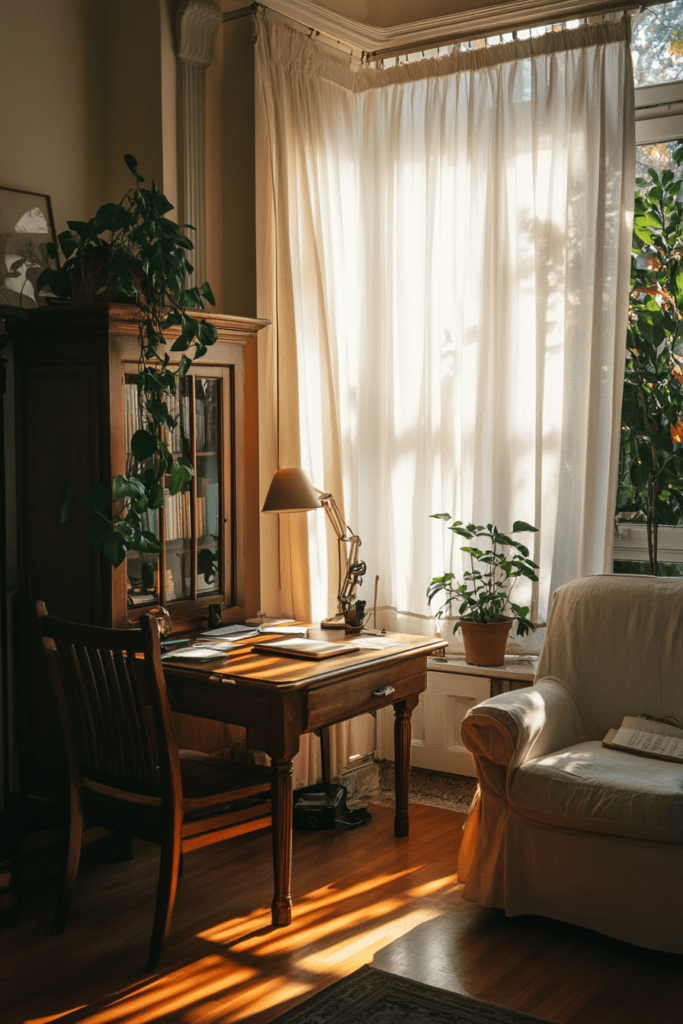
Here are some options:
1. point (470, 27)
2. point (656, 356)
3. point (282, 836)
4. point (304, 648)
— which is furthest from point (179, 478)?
point (470, 27)

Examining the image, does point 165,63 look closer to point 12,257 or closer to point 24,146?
point 24,146

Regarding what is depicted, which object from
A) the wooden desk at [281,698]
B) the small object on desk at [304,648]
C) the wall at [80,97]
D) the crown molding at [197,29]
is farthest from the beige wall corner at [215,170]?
the wooden desk at [281,698]

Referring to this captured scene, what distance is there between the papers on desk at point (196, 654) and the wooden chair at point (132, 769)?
173 mm

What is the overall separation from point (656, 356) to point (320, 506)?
1419mm

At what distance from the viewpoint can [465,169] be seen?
3857 millimetres

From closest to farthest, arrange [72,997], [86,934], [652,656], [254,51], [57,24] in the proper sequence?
[72,997]
[86,934]
[652,656]
[57,24]
[254,51]

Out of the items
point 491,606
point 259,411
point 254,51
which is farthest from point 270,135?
point 491,606

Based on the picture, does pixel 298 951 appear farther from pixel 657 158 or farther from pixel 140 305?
pixel 657 158

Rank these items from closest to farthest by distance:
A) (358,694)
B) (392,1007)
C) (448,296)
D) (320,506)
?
(392,1007), (358,694), (320,506), (448,296)

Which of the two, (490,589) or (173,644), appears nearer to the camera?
(173,644)

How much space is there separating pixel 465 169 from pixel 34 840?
112 inches

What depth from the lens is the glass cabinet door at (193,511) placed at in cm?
313

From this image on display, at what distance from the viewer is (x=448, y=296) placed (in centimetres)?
392

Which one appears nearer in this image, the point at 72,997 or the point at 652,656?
the point at 72,997
